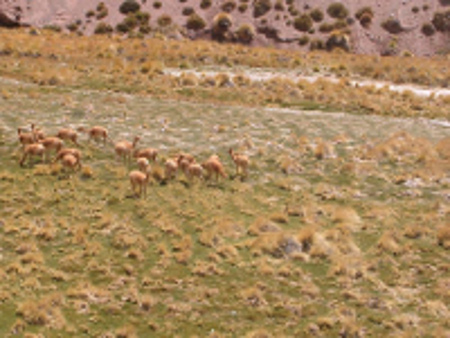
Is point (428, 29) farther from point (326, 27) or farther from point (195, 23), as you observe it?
point (195, 23)

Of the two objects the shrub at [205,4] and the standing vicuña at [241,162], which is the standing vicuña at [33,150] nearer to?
the standing vicuña at [241,162]

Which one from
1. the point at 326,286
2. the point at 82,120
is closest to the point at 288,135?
the point at 82,120

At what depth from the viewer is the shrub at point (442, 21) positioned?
69.6 meters

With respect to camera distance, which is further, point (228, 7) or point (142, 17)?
point (228, 7)

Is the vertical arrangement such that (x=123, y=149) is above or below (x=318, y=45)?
below

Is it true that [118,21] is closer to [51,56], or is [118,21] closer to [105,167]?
[51,56]

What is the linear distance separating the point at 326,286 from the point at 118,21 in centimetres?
6042

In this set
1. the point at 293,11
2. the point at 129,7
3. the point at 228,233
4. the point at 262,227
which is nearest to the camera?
the point at 228,233

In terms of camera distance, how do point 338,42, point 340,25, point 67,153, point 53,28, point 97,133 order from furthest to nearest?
point 340,25, point 338,42, point 53,28, point 97,133, point 67,153

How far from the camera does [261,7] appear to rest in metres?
70.0

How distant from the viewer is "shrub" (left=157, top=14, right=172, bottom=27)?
215 feet

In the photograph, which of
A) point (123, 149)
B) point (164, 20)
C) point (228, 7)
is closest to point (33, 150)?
point (123, 149)

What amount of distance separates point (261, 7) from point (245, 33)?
25.9 feet

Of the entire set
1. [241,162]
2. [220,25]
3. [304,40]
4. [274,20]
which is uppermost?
[274,20]
